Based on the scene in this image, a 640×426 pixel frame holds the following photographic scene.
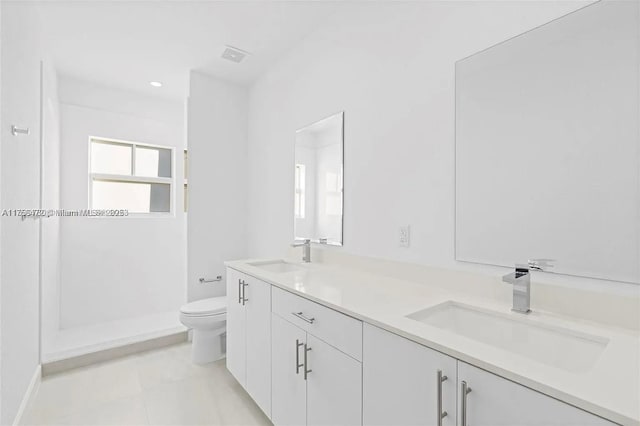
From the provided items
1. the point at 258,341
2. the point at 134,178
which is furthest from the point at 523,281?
the point at 134,178

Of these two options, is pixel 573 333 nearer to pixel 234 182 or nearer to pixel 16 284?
pixel 16 284

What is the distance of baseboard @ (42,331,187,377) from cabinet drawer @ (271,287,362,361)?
1.87 metres

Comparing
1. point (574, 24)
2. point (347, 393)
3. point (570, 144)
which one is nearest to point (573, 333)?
point (570, 144)

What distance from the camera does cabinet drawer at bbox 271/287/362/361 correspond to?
3.78 feet

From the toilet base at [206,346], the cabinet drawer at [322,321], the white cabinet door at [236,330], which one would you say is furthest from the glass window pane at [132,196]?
the cabinet drawer at [322,321]

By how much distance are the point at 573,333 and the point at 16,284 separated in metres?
2.59

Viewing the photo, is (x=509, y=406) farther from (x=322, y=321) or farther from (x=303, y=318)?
(x=303, y=318)

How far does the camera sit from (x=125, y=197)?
356cm

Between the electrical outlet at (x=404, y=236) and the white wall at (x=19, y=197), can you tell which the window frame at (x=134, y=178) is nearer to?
the white wall at (x=19, y=197)

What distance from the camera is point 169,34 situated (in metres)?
2.37

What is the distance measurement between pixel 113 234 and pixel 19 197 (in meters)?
1.80

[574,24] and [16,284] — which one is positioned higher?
[574,24]

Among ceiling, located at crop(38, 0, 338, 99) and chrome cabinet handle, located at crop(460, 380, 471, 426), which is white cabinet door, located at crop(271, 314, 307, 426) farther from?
ceiling, located at crop(38, 0, 338, 99)

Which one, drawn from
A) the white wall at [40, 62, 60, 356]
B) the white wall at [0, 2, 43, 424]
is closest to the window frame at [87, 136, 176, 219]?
the white wall at [40, 62, 60, 356]
